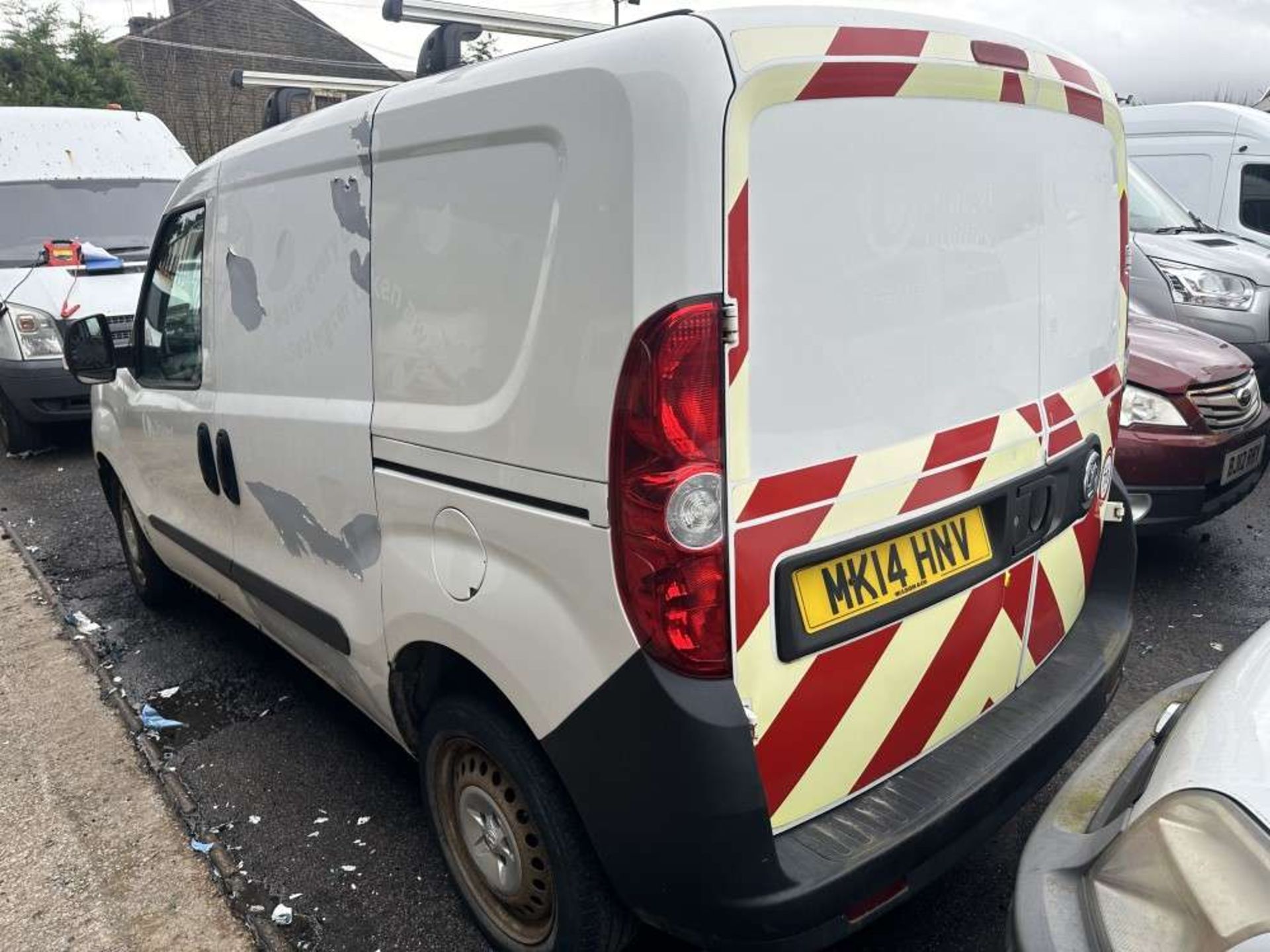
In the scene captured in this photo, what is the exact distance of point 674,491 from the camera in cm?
158

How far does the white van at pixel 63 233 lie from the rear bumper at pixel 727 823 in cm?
594

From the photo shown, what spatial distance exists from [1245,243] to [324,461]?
714 centimetres

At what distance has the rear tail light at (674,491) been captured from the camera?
5.10 feet

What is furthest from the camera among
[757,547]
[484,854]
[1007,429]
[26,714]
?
[26,714]

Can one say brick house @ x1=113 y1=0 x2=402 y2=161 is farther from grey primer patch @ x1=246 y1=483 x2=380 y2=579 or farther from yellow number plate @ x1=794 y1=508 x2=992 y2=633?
yellow number plate @ x1=794 y1=508 x2=992 y2=633

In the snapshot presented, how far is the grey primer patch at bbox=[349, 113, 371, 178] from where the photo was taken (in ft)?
7.33

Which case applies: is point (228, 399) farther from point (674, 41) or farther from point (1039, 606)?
point (1039, 606)

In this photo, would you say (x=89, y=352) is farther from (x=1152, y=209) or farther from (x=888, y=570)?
(x=1152, y=209)

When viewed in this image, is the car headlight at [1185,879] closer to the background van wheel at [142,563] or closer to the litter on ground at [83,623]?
the background van wheel at [142,563]

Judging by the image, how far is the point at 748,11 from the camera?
1.61 metres

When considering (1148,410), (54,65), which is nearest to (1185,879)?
(1148,410)

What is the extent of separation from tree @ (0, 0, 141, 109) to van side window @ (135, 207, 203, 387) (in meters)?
19.1

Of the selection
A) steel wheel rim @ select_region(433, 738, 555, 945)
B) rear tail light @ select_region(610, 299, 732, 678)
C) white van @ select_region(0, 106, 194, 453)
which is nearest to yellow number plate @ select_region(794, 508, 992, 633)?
rear tail light @ select_region(610, 299, 732, 678)

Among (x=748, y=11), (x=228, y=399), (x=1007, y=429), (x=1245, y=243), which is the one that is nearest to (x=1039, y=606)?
(x=1007, y=429)
